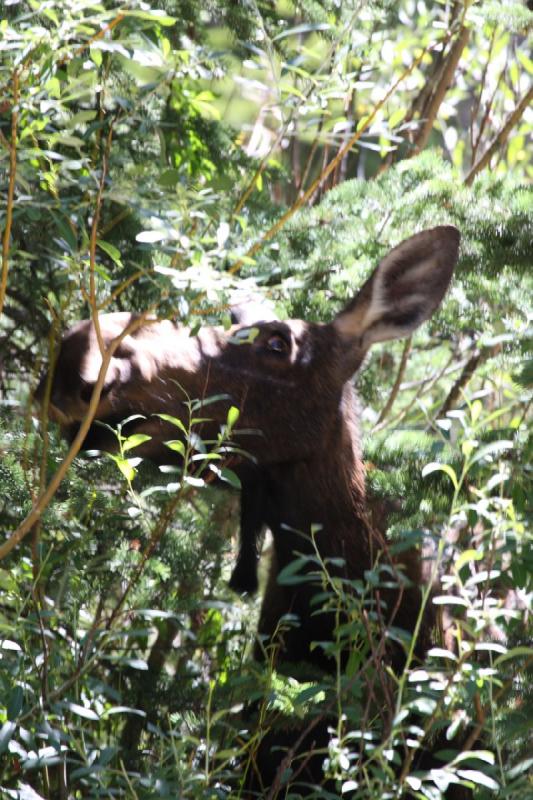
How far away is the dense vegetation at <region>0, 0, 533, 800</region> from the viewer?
2783mm

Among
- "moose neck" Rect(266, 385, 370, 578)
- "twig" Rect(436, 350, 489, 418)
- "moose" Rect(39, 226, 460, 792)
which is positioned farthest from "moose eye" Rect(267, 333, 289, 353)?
"twig" Rect(436, 350, 489, 418)

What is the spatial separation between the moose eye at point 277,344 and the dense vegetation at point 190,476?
21 cm

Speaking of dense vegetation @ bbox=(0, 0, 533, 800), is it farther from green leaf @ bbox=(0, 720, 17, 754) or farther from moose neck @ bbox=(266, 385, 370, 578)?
moose neck @ bbox=(266, 385, 370, 578)

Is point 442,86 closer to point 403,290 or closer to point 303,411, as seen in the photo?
point 403,290

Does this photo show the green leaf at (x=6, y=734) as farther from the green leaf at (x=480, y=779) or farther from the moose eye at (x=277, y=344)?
the moose eye at (x=277, y=344)

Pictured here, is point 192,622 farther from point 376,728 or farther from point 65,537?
point 376,728

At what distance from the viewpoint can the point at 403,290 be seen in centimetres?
408

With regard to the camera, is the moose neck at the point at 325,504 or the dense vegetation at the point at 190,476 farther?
the moose neck at the point at 325,504

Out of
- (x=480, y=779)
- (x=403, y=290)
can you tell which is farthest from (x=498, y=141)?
(x=480, y=779)

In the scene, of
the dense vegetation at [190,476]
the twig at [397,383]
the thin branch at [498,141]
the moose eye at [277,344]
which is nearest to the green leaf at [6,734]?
the dense vegetation at [190,476]

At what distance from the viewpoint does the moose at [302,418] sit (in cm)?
373

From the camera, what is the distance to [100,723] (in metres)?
3.54

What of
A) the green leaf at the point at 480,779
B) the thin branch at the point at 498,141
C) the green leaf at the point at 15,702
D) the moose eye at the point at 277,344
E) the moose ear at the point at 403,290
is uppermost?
the thin branch at the point at 498,141

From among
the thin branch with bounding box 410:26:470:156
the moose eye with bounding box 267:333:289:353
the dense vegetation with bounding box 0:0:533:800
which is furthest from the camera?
the thin branch with bounding box 410:26:470:156
